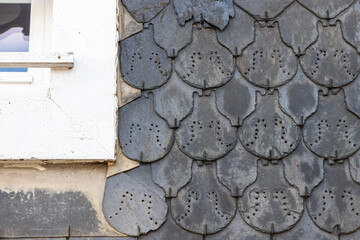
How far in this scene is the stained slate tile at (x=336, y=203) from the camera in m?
2.79

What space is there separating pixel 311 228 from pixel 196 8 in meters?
1.12

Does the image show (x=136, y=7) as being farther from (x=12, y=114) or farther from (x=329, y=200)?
(x=329, y=200)

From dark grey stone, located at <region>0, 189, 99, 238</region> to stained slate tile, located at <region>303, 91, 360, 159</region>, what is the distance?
999 mm

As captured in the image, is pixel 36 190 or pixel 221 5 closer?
pixel 36 190

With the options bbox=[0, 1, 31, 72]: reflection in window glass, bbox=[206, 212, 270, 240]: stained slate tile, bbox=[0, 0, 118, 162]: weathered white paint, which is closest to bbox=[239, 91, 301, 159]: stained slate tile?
bbox=[206, 212, 270, 240]: stained slate tile

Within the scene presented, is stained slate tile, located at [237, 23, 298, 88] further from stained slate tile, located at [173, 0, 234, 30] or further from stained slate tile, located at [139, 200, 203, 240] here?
stained slate tile, located at [139, 200, 203, 240]

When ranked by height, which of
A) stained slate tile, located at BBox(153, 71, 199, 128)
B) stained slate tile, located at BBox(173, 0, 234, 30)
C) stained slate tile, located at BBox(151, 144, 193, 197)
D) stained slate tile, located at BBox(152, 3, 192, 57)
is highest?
stained slate tile, located at BBox(173, 0, 234, 30)

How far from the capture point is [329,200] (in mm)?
2816

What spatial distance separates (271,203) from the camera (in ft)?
9.23

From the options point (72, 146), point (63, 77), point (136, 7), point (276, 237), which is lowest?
point (276, 237)

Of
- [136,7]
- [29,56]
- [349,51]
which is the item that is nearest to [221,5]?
[136,7]

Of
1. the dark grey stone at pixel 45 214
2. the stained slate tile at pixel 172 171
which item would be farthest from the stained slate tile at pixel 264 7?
the dark grey stone at pixel 45 214

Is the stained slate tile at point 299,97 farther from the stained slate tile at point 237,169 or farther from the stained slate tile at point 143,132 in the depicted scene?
the stained slate tile at point 143,132

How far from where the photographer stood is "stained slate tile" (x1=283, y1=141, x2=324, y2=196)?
2836 mm
